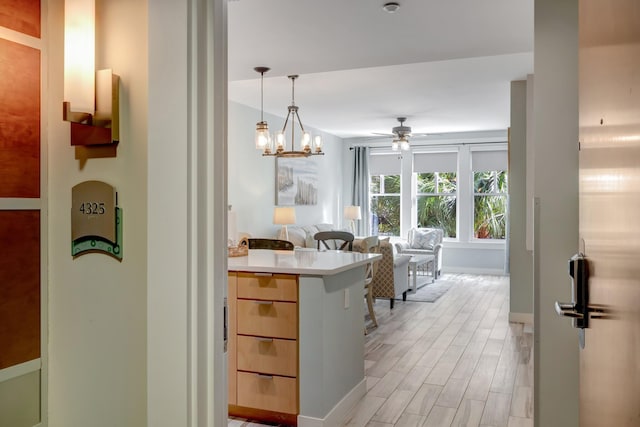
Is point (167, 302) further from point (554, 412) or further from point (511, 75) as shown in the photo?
point (511, 75)

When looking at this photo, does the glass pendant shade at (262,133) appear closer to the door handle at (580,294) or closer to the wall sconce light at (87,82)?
the wall sconce light at (87,82)

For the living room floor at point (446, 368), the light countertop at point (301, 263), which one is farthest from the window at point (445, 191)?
the light countertop at point (301, 263)

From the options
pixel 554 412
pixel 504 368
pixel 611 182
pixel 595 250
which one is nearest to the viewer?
pixel 611 182

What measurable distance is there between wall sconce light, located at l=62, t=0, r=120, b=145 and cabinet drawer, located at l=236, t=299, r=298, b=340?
190cm

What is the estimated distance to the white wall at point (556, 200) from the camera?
2016 mm

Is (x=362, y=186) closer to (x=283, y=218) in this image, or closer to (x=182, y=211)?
(x=283, y=218)

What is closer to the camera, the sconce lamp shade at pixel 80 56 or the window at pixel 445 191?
the sconce lamp shade at pixel 80 56

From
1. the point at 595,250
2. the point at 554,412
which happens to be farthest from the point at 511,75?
the point at 595,250

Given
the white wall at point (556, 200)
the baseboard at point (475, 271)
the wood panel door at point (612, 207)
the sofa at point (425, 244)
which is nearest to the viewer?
the wood panel door at point (612, 207)

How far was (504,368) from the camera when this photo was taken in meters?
3.93

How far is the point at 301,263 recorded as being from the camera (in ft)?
9.98

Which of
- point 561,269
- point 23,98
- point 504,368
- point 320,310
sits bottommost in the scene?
point 504,368

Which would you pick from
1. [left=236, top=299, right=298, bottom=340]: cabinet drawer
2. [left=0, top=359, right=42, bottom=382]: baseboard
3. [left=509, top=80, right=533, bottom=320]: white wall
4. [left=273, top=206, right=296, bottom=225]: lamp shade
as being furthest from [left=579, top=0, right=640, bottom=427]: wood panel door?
[left=273, top=206, right=296, bottom=225]: lamp shade

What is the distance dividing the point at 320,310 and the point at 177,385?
1.75 meters
